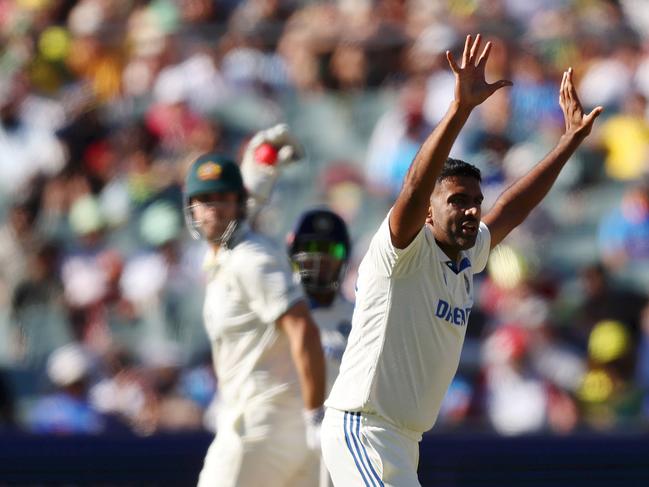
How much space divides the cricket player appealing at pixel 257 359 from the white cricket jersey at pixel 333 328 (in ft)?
1.21

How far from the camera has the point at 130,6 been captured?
13273 millimetres

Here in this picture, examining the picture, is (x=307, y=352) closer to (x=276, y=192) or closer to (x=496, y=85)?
(x=496, y=85)

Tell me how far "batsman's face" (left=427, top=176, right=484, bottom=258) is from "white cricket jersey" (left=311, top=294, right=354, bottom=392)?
1830 millimetres

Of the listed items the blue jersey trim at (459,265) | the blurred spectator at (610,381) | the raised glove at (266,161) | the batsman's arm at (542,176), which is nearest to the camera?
the blue jersey trim at (459,265)

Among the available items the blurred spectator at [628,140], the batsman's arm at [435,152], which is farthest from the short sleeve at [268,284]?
the blurred spectator at [628,140]

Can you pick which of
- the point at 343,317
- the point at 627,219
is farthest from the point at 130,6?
the point at 343,317

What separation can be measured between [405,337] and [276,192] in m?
6.69

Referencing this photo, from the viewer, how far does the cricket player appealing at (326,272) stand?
6859 millimetres

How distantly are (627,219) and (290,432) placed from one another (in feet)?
16.3

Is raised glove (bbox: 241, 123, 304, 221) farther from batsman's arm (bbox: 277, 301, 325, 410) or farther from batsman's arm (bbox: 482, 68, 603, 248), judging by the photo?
batsman's arm (bbox: 482, 68, 603, 248)

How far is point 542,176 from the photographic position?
5812 millimetres

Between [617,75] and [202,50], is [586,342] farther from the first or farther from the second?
[202,50]

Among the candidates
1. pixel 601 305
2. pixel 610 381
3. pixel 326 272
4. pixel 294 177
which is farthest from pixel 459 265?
pixel 294 177

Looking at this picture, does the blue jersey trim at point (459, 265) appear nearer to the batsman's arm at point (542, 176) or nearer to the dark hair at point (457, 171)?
the dark hair at point (457, 171)
